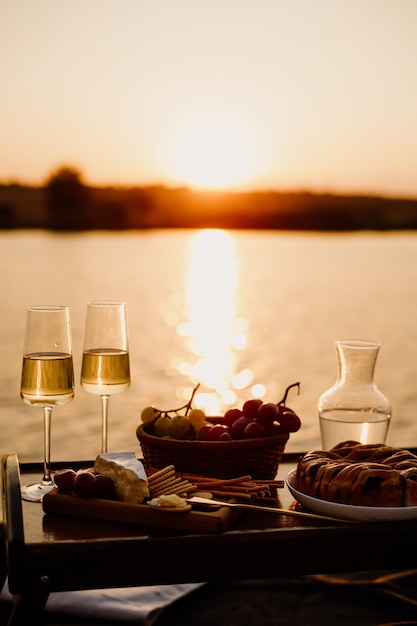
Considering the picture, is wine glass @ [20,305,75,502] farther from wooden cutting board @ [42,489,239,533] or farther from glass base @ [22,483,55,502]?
wooden cutting board @ [42,489,239,533]

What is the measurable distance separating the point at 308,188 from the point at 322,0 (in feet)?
5.83

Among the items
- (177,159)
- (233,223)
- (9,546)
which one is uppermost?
(177,159)

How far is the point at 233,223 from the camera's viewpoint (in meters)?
7.19

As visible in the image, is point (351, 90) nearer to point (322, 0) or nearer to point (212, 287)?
point (322, 0)

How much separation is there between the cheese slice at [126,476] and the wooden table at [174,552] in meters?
0.06

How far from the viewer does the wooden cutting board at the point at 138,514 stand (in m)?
1.33

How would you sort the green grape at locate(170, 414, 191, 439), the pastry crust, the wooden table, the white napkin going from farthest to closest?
the white napkin, the green grape at locate(170, 414, 191, 439), the pastry crust, the wooden table

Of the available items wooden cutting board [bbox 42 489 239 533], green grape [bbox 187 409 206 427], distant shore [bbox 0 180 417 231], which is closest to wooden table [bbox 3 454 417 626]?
wooden cutting board [bbox 42 489 239 533]

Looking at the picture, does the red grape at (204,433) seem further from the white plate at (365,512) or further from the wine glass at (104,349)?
the white plate at (365,512)

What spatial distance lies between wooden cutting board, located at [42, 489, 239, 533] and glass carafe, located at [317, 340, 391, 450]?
1.46ft

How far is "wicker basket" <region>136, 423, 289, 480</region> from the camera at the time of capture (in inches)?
61.7

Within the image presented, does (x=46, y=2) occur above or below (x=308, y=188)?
above

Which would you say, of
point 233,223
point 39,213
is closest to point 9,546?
point 233,223

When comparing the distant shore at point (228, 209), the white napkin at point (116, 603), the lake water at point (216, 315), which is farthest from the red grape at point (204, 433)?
the distant shore at point (228, 209)
